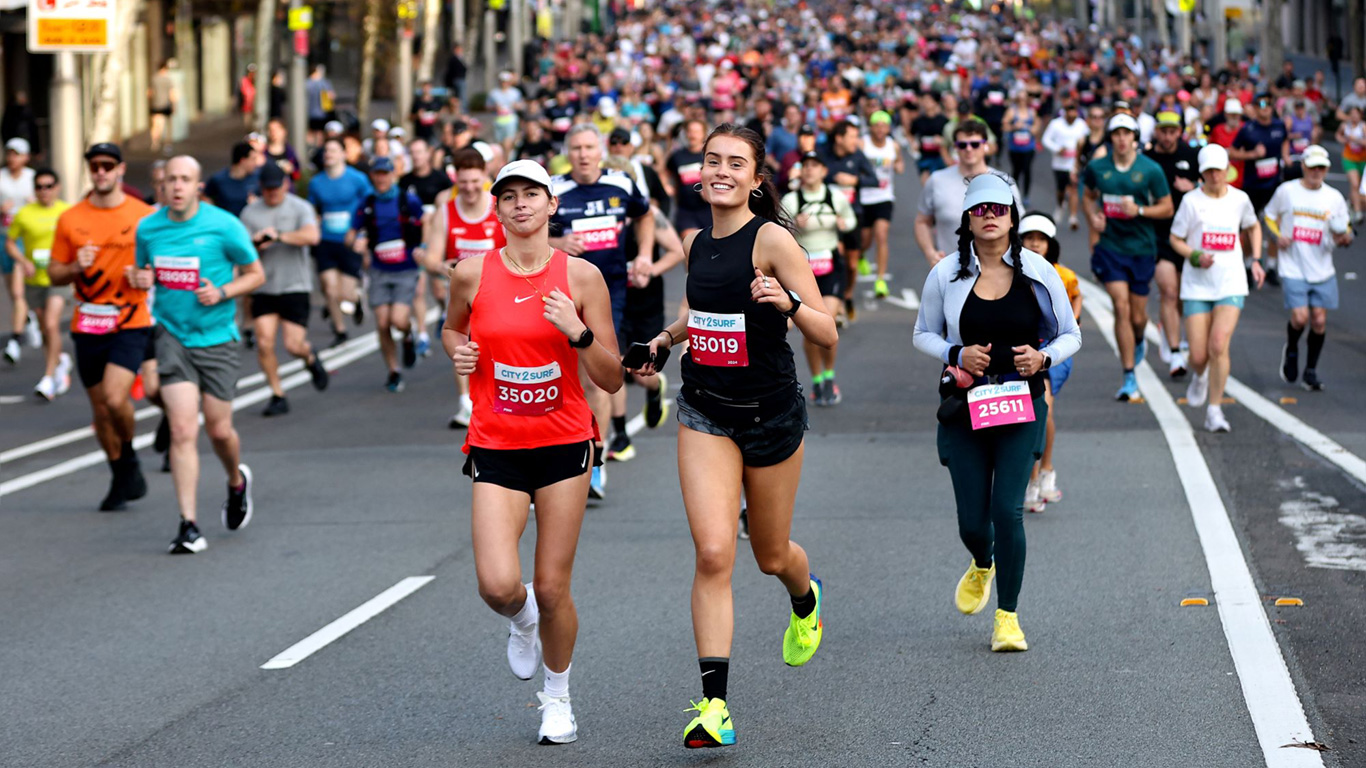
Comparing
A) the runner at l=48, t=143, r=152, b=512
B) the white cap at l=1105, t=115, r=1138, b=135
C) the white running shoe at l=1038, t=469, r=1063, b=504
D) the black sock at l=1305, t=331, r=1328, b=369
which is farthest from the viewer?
the black sock at l=1305, t=331, r=1328, b=369

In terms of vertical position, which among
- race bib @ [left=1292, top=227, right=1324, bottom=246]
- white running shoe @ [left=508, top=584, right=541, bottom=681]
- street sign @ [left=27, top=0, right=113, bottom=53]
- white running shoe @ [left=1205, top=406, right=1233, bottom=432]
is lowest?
white running shoe @ [left=1205, top=406, right=1233, bottom=432]

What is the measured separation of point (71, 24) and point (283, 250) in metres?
5.25

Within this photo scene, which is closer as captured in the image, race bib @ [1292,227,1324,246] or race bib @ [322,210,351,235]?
race bib @ [1292,227,1324,246]

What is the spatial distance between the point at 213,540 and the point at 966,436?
15.7 ft

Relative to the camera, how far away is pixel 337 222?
1886cm

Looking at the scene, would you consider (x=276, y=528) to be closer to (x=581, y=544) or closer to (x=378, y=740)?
(x=581, y=544)

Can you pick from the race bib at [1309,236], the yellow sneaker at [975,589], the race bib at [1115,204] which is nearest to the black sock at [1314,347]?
the race bib at [1309,236]

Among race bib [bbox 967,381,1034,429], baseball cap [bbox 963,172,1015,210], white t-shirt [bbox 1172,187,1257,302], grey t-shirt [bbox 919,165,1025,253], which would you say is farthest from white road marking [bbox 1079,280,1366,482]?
baseball cap [bbox 963,172,1015,210]

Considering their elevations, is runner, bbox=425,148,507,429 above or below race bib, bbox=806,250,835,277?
above

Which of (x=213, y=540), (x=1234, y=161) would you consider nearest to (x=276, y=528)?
(x=213, y=540)

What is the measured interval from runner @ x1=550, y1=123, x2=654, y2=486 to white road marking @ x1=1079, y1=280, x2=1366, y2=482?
422cm

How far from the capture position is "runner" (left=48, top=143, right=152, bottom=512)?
1181 centimetres

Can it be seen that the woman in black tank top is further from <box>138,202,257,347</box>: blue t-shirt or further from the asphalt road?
<box>138,202,257,347</box>: blue t-shirt

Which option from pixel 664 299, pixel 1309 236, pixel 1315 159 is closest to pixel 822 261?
pixel 664 299
